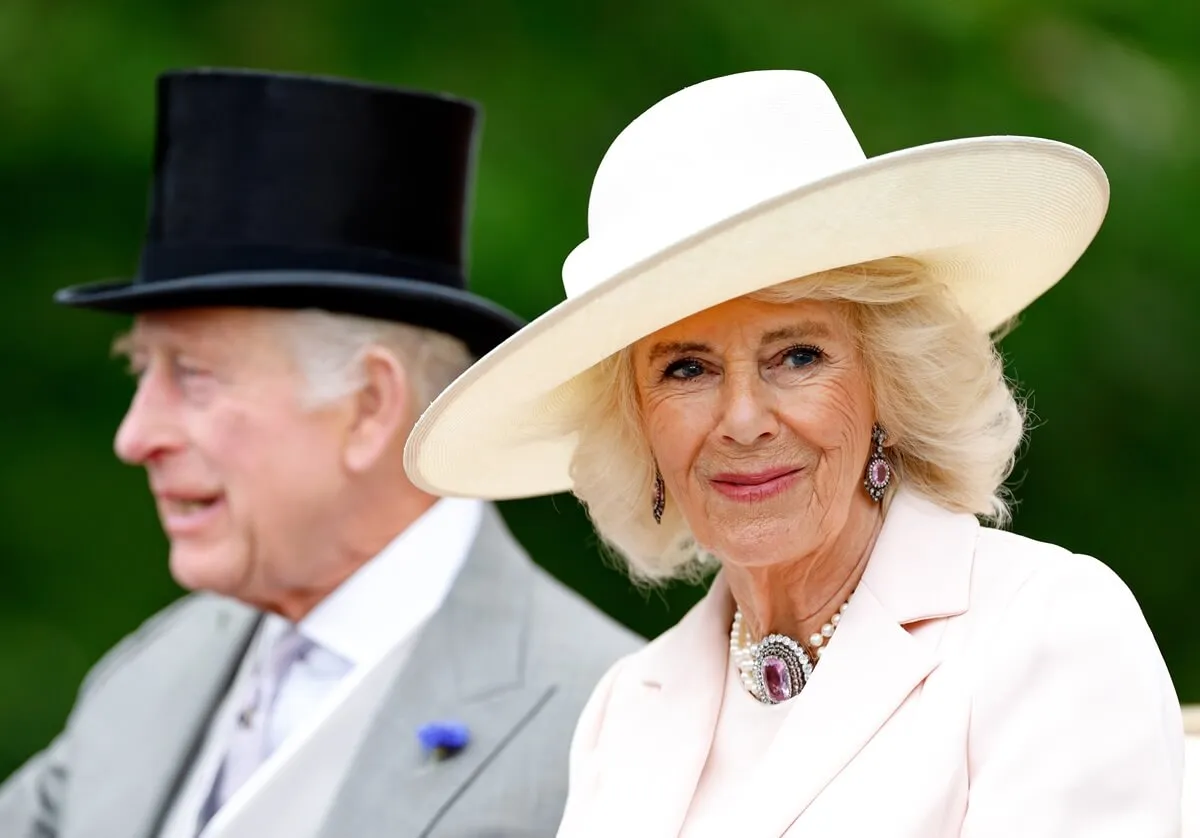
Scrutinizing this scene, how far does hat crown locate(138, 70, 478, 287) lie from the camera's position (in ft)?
12.9

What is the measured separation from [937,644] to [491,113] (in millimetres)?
3338

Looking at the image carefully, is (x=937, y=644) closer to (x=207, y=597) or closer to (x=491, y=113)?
(x=207, y=597)

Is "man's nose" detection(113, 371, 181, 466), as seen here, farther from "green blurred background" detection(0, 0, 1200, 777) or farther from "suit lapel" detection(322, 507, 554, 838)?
"green blurred background" detection(0, 0, 1200, 777)

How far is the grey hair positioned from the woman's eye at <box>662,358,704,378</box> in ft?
4.47

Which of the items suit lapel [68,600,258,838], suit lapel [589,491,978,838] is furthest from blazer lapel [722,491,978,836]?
suit lapel [68,600,258,838]

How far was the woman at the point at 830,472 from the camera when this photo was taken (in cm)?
241

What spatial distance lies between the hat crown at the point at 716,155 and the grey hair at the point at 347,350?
4.25 ft

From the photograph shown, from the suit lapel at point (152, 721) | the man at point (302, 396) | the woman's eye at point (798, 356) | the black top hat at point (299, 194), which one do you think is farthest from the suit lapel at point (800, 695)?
the suit lapel at point (152, 721)

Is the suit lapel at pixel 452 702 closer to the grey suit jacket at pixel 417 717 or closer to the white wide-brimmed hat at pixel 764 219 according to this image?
the grey suit jacket at pixel 417 717

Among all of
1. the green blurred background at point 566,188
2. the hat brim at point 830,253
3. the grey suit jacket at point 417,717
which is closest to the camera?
the hat brim at point 830,253

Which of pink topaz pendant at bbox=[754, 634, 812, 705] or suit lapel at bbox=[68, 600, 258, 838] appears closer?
pink topaz pendant at bbox=[754, 634, 812, 705]

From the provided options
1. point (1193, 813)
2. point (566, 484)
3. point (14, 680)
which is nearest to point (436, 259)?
point (566, 484)

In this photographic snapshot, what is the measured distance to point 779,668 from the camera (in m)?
2.80

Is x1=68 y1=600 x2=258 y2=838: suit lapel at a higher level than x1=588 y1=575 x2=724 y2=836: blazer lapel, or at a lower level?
lower
